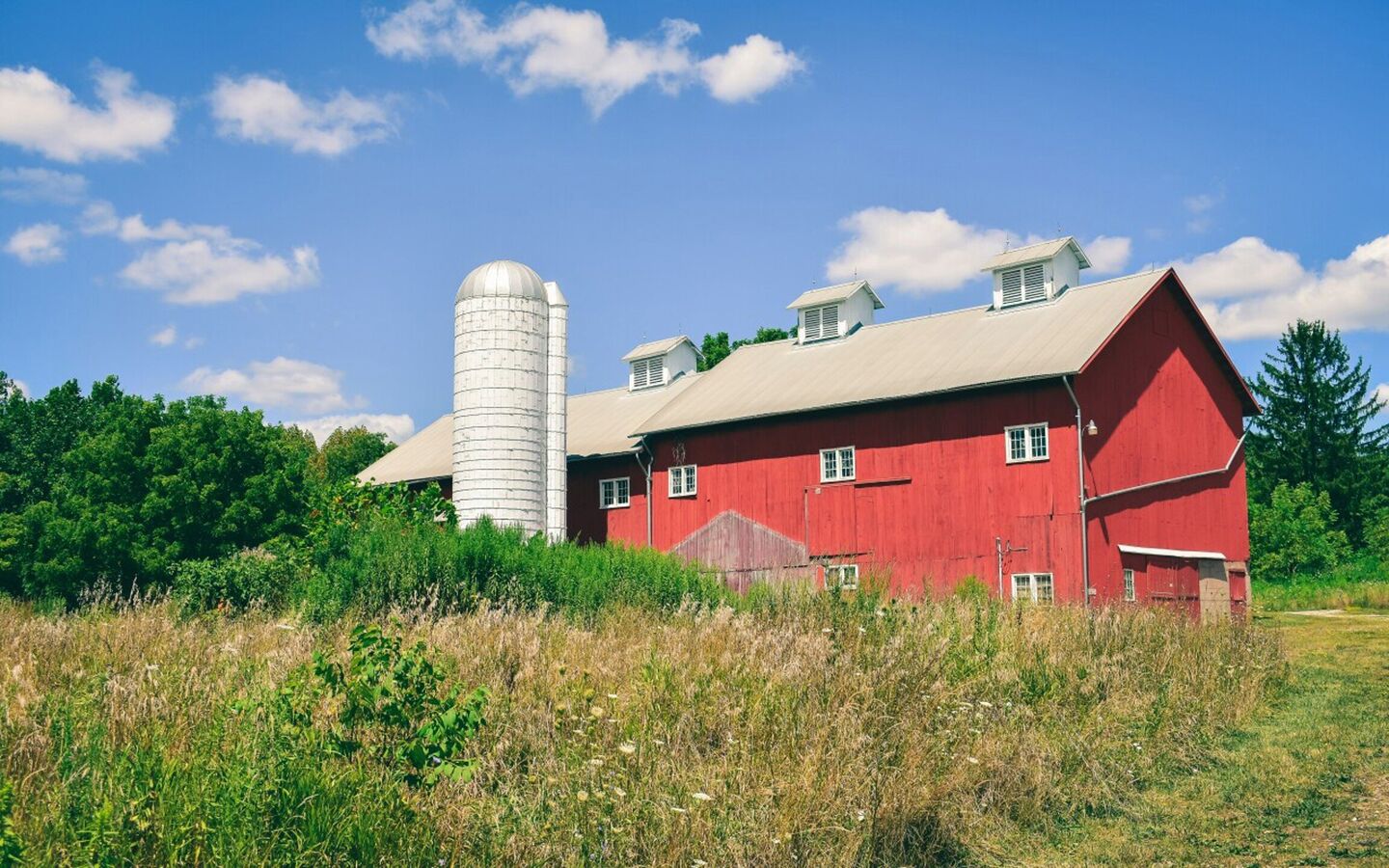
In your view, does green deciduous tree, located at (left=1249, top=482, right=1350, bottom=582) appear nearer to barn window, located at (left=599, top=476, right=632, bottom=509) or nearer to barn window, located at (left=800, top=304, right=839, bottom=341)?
barn window, located at (left=800, top=304, right=839, bottom=341)

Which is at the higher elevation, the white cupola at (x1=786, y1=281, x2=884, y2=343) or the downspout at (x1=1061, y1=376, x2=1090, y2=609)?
the white cupola at (x1=786, y1=281, x2=884, y2=343)

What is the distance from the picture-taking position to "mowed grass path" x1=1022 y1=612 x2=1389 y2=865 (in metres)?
8.55

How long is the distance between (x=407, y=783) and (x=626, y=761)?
1538mm

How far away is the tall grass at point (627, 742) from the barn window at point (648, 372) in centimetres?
2688

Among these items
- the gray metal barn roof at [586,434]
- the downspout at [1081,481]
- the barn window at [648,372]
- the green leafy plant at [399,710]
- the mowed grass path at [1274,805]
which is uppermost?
the barn window at [648,372]

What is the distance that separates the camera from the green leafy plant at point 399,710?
677cm

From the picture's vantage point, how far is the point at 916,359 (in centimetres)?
2928

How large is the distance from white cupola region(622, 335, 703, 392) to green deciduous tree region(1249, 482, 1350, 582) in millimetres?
29873

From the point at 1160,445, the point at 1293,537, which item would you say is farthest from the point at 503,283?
the point at 1293,537

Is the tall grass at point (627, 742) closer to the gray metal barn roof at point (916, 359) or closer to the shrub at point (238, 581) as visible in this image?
the shrub at point (238, 581)

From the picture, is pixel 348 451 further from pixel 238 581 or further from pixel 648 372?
pixel 238 581

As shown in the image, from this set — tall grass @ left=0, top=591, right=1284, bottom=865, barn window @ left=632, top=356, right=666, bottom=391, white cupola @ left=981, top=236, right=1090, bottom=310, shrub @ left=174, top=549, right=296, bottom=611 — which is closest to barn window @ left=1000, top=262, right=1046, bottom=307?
white cupola @ left=981, top=236, right=1090, bottom=310

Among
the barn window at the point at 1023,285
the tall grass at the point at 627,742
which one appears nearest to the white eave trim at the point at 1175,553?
the barn window at the point at 1023,285

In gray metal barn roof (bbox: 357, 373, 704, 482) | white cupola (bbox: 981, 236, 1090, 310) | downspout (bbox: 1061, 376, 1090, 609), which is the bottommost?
downspout (bbox: 1061, 376, 1090, 609)
